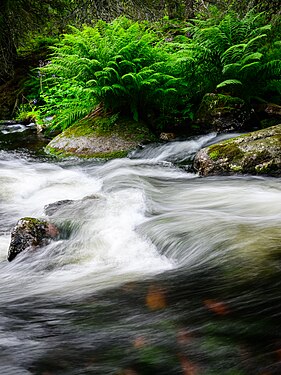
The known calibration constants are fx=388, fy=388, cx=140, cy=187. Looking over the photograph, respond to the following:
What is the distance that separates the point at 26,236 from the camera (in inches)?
130

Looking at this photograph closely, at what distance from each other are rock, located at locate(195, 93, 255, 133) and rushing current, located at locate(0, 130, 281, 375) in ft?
7.46

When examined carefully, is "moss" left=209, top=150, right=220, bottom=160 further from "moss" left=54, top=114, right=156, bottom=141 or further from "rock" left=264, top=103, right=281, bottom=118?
"rock" left=264, top=103, right=281, bottom=118

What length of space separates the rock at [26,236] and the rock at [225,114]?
181 inches

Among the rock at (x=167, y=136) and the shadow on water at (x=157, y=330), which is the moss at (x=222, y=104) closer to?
the rock at (x=167, y=136)

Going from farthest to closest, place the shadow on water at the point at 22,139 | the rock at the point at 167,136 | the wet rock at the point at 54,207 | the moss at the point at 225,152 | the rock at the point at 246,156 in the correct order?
the shadow on water at the point at 22,139 → the rock at the point at 167,136 → the moss at the point at 225,152 → the rock at the point at 246,156 → the wet rock at the point at 54,207

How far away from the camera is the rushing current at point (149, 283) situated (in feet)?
5.83

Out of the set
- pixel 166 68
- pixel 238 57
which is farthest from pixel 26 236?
pixel 238 57

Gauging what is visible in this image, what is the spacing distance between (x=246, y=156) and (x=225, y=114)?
221 centimetres

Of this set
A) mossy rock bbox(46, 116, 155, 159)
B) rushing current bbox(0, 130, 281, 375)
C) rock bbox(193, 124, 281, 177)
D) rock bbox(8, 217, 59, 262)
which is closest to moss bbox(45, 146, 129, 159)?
mossy rock bbox(46, 116, 155, 159)

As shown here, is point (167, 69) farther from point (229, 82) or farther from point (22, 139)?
point (22, 139)

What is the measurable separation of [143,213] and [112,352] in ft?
7.59

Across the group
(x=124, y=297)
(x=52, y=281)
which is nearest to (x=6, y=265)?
(x=52, y=281)

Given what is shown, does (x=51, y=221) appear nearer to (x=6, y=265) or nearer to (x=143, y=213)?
(x=6, y=265)

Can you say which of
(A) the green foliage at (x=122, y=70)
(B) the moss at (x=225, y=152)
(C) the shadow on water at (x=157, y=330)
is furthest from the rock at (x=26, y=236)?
(A) the green foliage at (x=122, y=70)
